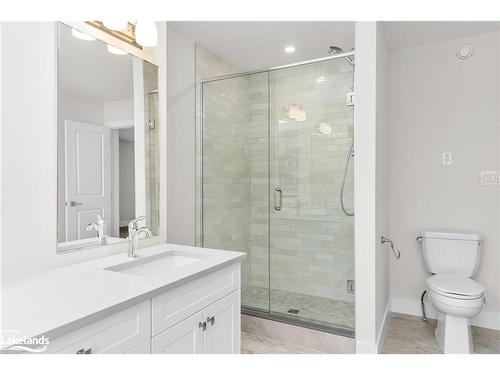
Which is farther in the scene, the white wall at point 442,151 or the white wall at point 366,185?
the white wall at point 442,151

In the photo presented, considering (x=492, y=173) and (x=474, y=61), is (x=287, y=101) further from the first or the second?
(x=492, y=173)

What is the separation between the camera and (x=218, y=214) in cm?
273

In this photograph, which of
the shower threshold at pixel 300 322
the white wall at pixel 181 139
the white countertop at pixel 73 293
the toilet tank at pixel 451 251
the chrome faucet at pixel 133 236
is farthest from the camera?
the toilet tank at pixel 451 251

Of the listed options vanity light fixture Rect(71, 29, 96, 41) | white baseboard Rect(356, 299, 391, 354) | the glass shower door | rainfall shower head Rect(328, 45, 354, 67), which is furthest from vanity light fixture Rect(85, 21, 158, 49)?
white baseboard Rect(356, 299, 391, 354)

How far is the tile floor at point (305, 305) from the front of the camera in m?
2.29

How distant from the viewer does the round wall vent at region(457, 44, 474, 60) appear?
99.4 inches

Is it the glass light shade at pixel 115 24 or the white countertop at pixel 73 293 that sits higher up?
the glass light shade at pixel 115 24

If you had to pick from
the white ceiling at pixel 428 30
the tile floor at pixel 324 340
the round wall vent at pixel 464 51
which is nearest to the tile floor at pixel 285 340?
the tile floor at pixel 324 340

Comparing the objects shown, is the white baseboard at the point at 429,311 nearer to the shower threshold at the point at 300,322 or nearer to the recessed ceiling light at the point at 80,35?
the shower threshold at the point at 300,322

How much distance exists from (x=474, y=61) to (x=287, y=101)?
1504 mm

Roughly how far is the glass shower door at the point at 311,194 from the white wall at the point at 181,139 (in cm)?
69

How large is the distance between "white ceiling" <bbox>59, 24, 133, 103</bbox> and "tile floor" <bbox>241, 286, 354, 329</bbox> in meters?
1.83
